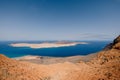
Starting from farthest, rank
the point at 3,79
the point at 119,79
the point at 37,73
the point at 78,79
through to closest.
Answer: the point at 37,73
the point at 78,79
the point at 3,79
the point at 119,79

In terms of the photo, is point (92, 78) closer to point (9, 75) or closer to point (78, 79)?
point (78, 79)

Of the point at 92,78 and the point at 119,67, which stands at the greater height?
the point at 119,67

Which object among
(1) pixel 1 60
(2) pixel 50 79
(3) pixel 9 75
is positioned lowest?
(2) pixel 50 79

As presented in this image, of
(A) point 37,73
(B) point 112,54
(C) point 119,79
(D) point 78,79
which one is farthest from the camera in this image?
(B) point 112,54

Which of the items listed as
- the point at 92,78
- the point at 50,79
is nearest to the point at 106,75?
the point at 92,78

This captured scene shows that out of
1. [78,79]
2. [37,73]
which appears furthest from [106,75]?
[37,73]

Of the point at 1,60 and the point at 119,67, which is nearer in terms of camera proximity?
the point at 119,67

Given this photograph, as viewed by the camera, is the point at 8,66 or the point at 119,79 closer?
the point at 119,79

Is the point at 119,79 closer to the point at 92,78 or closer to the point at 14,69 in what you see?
the point at 92,78

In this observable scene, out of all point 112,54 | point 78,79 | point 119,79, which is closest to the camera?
point 119,79
